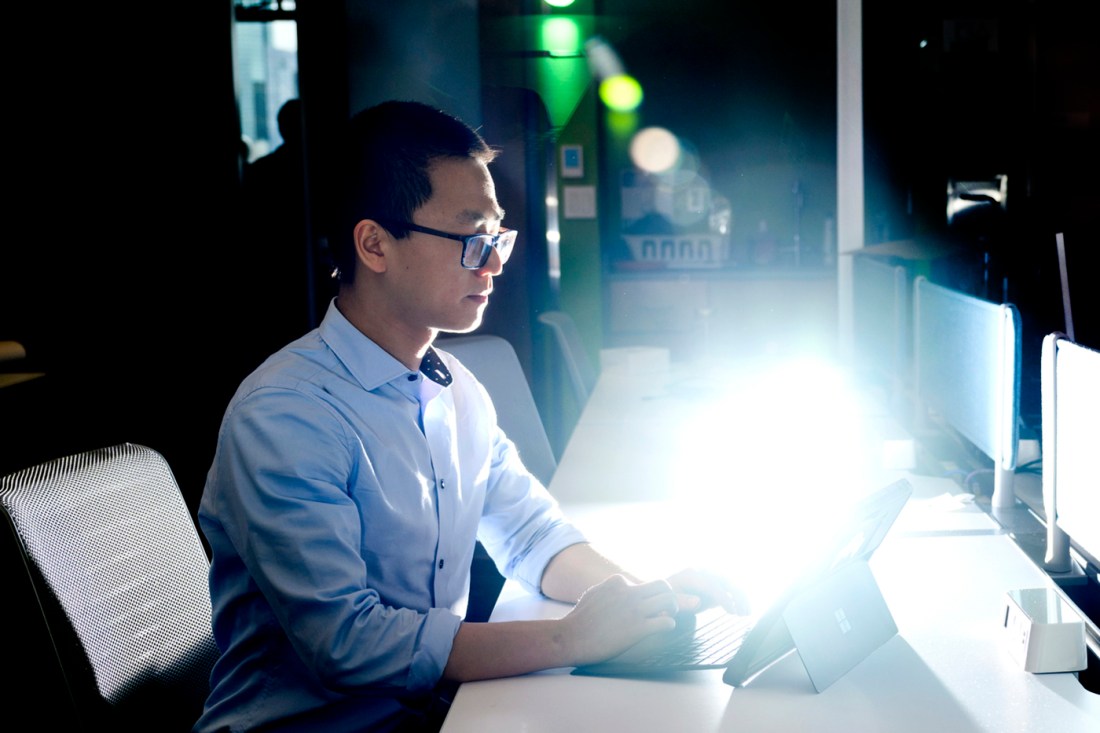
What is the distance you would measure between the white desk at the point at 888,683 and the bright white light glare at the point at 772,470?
5cm

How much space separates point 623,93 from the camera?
23.6 ft

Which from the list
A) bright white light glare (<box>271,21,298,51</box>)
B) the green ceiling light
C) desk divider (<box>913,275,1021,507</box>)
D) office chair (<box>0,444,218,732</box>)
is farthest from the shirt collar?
the green ceiling light

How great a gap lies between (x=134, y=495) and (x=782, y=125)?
649cm

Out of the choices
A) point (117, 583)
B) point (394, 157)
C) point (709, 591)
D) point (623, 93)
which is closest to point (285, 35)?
point (394, 157)

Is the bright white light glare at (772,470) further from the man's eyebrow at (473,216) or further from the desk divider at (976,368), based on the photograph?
the man's eyebrow at (473,216)

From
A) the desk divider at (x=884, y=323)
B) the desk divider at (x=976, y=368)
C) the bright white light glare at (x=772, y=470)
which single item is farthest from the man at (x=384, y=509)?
the desk divider at (x=884, y=323)

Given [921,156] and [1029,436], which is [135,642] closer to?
[1029,436]

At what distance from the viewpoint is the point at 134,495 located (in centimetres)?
133

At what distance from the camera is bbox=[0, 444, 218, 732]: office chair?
1.14m

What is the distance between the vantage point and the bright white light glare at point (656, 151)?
284 inches

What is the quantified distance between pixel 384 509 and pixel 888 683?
0.65m

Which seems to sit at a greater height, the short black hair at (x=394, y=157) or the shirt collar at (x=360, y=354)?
the short black hair at (x=394, y=157)

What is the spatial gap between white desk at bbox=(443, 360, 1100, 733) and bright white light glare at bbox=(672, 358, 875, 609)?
0.05m

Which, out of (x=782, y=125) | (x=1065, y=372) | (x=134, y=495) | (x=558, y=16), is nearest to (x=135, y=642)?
(x=134, y=495)
